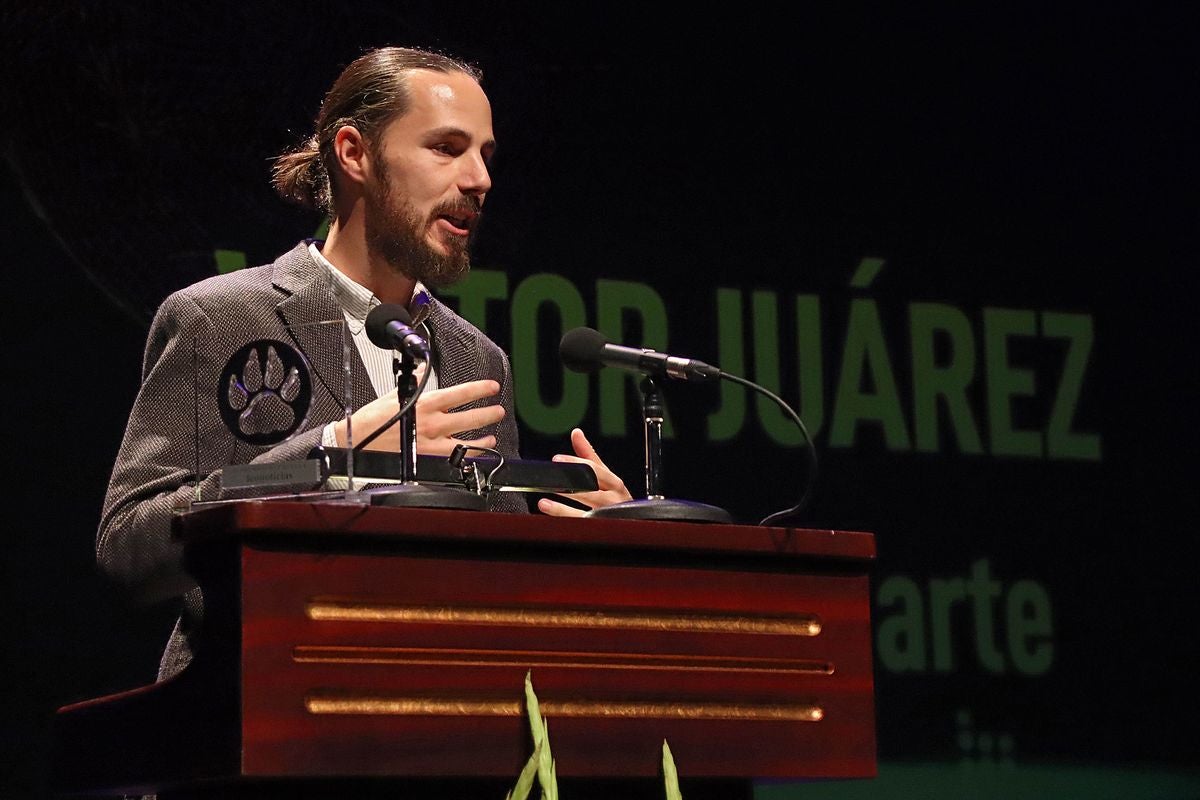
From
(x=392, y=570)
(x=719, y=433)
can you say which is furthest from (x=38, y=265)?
(x=392, y=570)

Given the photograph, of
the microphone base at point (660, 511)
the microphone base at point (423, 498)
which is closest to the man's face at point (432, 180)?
the microphone base at point (660, 511)

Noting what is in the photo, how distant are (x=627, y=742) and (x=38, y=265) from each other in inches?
84.8

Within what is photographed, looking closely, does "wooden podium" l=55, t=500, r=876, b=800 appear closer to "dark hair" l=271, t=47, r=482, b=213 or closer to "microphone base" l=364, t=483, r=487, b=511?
"microphone base" l=364, t=483, r=487, b=511

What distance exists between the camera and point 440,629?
5.83 ft

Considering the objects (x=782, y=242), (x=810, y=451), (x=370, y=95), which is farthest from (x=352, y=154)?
(x=782, y=242)

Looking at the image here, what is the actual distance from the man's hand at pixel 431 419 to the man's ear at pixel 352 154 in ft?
3.02

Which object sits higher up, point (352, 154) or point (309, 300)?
point (352, 154)

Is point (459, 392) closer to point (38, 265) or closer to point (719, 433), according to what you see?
point (38, 265)

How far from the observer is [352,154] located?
9.42 feet

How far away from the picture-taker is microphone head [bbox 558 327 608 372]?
7.34 ft

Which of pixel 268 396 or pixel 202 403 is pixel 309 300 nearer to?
pixel 202 403

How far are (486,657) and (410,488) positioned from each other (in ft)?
0.68

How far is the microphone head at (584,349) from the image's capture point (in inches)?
88.1

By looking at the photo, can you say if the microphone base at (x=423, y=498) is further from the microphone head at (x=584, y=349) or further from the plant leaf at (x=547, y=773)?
the microphone head at (x=584, y=349)
